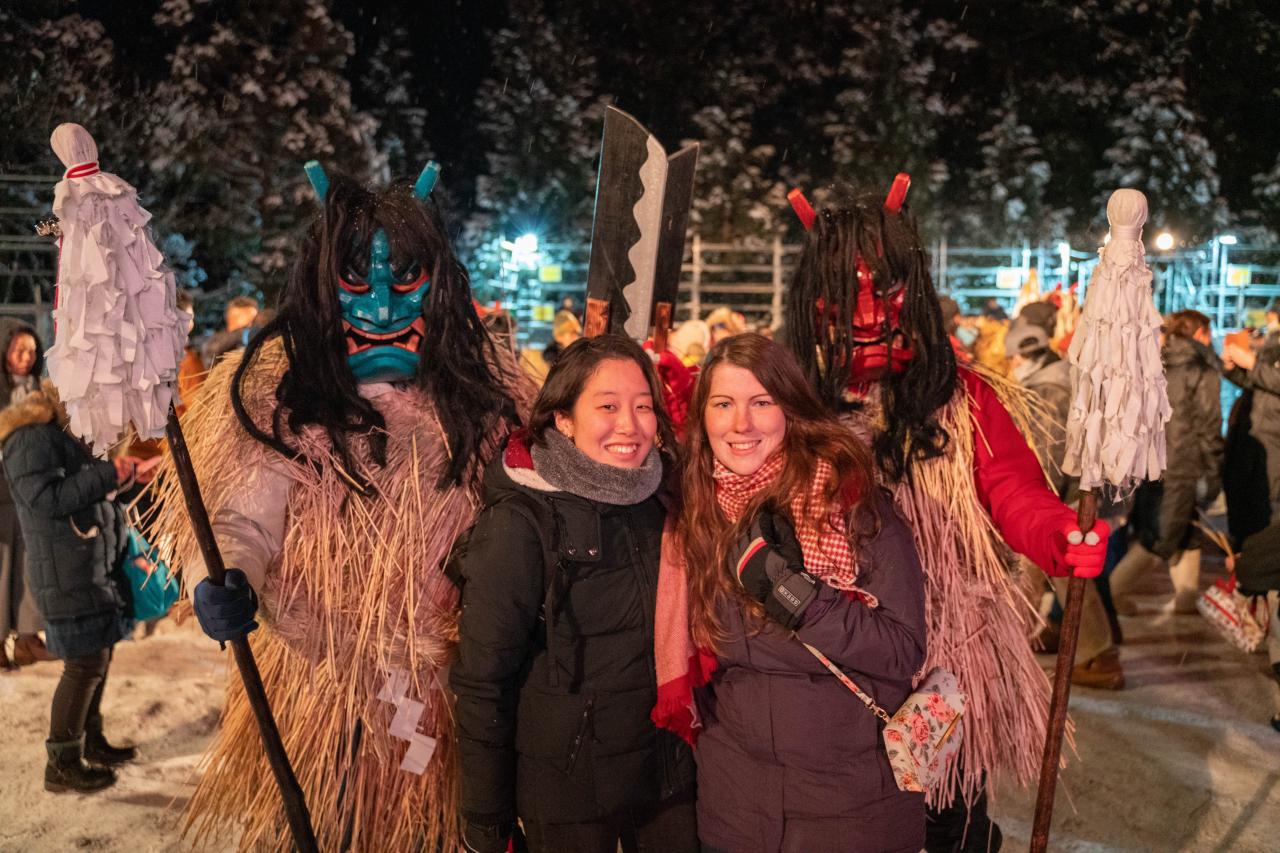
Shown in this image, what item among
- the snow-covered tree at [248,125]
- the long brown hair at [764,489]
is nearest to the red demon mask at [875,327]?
the long brown hair at [764,489]

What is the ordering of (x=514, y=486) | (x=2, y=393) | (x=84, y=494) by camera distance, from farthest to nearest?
(x=2, y=393)
(x=84, y=494)
(x=514, y=486)

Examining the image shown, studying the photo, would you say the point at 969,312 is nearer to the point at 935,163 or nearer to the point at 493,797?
the point at 935,163

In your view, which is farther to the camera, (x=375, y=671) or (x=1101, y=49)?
(x=1101, y=49)

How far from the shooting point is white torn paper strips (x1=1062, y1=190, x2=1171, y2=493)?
188 centimetres

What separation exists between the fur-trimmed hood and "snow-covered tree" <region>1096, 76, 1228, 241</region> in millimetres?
16807

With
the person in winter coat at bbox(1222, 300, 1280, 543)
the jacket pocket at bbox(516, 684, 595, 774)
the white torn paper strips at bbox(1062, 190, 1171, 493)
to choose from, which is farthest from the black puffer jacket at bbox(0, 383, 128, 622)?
the person in winter coat at bbox(1222, 300, 1280, 543)

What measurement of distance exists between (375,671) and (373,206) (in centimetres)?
101

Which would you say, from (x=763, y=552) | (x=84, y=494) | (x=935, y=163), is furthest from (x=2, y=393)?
(x=935, y=163)

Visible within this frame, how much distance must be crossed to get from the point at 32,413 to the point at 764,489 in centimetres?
288

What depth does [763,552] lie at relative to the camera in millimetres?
1732

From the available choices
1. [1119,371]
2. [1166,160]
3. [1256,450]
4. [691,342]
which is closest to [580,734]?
[1119,371]

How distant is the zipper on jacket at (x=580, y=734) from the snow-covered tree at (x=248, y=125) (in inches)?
468

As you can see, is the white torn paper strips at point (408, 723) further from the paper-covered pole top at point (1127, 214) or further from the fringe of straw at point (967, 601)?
the paper-covered pole top at point (1127, 214)

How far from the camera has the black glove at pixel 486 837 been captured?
1828mm
